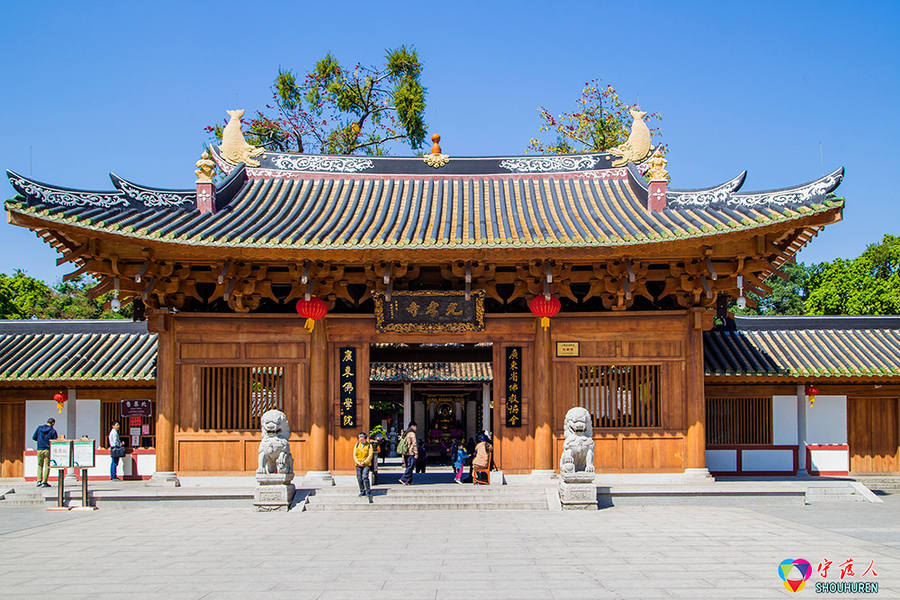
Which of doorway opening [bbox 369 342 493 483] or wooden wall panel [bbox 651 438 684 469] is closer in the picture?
wooden wall panel [bbox 651 438 684 469]

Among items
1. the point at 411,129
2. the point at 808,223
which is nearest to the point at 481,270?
the point at 808,223

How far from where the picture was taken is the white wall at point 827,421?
660 inches

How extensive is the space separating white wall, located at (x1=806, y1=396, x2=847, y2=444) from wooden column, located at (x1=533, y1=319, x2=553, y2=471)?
7.46 metres

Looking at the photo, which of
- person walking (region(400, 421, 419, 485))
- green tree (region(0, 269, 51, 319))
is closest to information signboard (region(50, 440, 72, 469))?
person walking (region(400, 421, 419, 485))

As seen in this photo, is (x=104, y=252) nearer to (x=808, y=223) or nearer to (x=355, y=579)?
(x=355, y=579)

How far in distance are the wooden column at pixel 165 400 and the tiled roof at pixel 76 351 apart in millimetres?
2728

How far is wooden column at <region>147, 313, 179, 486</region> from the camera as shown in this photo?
13.5 metres

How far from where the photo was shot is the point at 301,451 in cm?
1365

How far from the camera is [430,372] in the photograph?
25594 millimetres

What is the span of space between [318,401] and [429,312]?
275 centimetres

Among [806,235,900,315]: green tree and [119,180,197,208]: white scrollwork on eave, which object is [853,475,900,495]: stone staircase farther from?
[806,235,900,315]: green tree

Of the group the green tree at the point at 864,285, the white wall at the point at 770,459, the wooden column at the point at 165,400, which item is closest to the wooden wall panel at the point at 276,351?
the wooden column at the point at 165,400

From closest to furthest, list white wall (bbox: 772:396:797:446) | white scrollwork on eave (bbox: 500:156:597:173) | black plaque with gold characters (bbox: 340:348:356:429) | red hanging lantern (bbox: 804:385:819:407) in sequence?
black plaque with gold characters (bbox: 340:348:356:429) → red hanging lantern (bbox: 804:385:819:407) → white scrollwork on eave (bbox: 500:156:597:173) → white wall (bbox: 772:396:797:446)

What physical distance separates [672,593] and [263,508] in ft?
25.0
